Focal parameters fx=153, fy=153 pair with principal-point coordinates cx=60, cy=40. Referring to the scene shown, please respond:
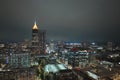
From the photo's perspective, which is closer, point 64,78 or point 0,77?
point 0,77

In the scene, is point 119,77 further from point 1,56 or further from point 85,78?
point 1,56

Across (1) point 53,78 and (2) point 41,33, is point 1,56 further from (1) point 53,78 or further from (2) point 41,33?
(2) point 41,33

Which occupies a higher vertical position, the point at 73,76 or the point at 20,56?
the point at 20,56

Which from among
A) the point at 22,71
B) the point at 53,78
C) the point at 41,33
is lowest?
the point at 53,78

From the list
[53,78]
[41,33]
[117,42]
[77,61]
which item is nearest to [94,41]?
[117,42]

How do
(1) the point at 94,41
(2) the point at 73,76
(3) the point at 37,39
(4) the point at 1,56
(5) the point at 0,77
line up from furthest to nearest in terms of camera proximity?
1. (1) the point at 94,41
2. (3) the point at 37,39
3. (4) the point at 1,56
4. (2) the point at 73,76
5. (5) the point at 0,77

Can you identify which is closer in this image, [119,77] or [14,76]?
[14,76]

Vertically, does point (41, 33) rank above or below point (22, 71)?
above

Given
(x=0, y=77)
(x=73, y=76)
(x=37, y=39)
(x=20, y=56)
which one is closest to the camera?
(x=0, y=77)

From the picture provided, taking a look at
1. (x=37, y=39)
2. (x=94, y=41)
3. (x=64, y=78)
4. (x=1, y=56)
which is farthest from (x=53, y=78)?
(x=94, y=41)
